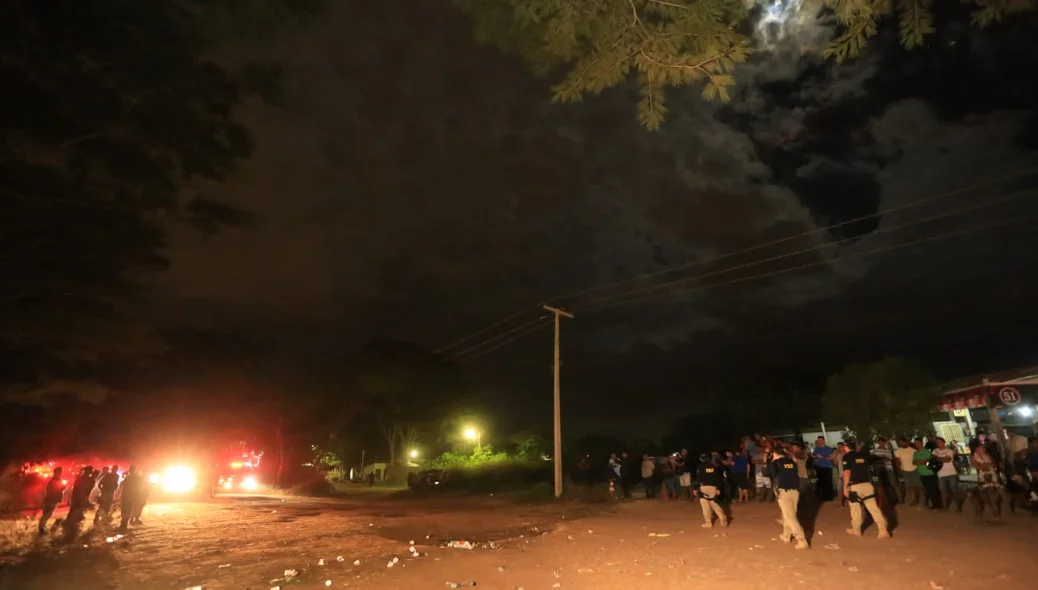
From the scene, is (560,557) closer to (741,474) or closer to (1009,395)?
(741,474)

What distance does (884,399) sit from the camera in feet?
97.9

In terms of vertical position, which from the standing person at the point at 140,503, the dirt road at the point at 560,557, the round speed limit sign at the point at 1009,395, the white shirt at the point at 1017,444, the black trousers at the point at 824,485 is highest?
the round speed limit sign at the point at 1009,395

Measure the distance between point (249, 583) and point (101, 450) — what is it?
110 feet

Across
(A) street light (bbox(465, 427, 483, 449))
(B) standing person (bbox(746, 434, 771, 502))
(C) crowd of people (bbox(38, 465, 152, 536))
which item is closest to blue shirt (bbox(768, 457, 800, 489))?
(B) standing person (bbox(746, 434, 771, 502))

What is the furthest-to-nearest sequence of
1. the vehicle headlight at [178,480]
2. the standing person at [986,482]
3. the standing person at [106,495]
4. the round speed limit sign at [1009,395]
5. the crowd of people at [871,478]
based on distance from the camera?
the vehicle headlight at [178,480] → the standing person at [106,495] → the round speed limit sign at [1009,395] → the standing person at [986,482] → the crowd of people at [871,478]

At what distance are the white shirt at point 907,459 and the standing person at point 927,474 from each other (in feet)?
0.20

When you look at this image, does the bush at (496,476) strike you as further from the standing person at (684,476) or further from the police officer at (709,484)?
the police officer at (709,484)

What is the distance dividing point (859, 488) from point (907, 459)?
15.0 ft

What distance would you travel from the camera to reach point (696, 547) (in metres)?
11.5

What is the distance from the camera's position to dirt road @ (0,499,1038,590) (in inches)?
345

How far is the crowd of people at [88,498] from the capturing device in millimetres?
16344

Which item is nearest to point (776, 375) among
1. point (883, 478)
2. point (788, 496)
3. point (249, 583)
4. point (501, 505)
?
point (501, 505)

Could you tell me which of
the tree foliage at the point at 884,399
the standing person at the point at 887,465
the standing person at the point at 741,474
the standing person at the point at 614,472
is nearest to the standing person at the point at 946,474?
the standing person at the point at 887,465

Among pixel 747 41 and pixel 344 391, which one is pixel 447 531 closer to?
pixel 747 41
